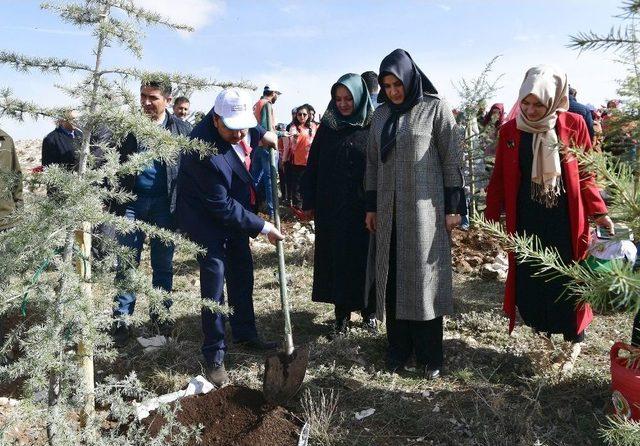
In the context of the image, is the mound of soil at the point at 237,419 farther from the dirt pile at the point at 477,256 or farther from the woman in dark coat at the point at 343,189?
the dirt pile at the point at 477,256

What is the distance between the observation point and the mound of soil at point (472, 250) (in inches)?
252

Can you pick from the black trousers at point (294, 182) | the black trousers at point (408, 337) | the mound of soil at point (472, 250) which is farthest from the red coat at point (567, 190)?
the black trousers at point (294, 182)

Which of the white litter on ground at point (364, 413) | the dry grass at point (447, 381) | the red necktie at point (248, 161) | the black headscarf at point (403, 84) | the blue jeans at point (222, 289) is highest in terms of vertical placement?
the black headscarf at point (403, 84)

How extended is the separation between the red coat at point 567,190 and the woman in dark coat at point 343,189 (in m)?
0.97

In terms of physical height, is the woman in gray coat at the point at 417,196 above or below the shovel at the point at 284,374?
above

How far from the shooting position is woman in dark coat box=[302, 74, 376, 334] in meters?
4.01

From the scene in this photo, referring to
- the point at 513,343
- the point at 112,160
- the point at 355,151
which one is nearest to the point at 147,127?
the point at 112,160

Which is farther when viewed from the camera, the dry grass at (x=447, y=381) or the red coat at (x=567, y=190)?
the red coat at (x=567, y=190)

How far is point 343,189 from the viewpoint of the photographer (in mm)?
4090

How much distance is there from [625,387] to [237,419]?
1.96 metres

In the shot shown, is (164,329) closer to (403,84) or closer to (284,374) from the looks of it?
(284,374)

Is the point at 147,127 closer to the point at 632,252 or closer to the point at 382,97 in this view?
the point at 382,97

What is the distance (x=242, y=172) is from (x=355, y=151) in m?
0.87

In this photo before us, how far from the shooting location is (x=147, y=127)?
2.09 m
